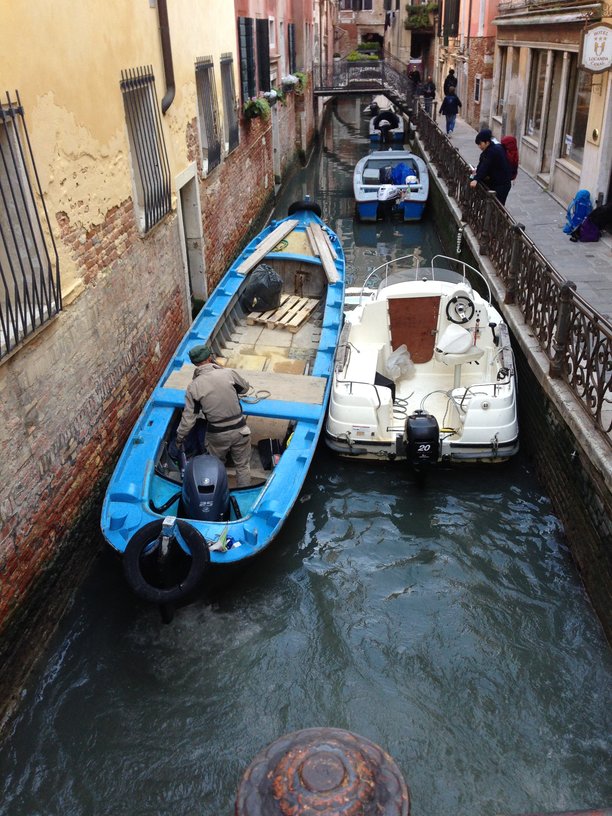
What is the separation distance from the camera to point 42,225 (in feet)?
14.7

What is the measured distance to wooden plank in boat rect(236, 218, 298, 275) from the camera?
868 centimetres

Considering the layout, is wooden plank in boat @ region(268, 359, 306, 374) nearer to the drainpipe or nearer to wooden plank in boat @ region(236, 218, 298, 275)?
wooden plank in boat @ region(236, 218, 298, 275)

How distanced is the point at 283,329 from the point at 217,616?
4109 mm

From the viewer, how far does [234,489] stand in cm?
533

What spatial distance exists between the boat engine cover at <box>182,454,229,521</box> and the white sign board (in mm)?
8109

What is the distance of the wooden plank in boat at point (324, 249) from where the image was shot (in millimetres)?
8734

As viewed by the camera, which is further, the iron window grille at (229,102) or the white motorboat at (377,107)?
the white motorboat at (377,107)

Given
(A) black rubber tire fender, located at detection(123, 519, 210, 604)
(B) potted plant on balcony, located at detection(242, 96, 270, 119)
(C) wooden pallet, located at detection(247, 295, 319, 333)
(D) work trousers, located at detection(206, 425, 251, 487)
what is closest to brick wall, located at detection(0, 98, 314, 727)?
(A) black rubber tire fender, located at detection(123, 519, 210, 604)

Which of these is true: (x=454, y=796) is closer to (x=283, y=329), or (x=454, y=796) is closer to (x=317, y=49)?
(x=283, y=329)

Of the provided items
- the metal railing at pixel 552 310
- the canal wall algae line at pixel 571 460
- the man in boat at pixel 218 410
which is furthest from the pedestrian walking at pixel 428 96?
the man in boat at pixel 218 410

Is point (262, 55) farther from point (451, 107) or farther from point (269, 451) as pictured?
point (269, 451)

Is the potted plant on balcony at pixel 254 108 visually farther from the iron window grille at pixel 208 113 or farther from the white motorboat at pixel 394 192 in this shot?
the white motorboat at pixel 394 192

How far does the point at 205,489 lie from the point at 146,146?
3.81 meters

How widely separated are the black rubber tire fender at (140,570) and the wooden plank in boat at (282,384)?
1.97 m
